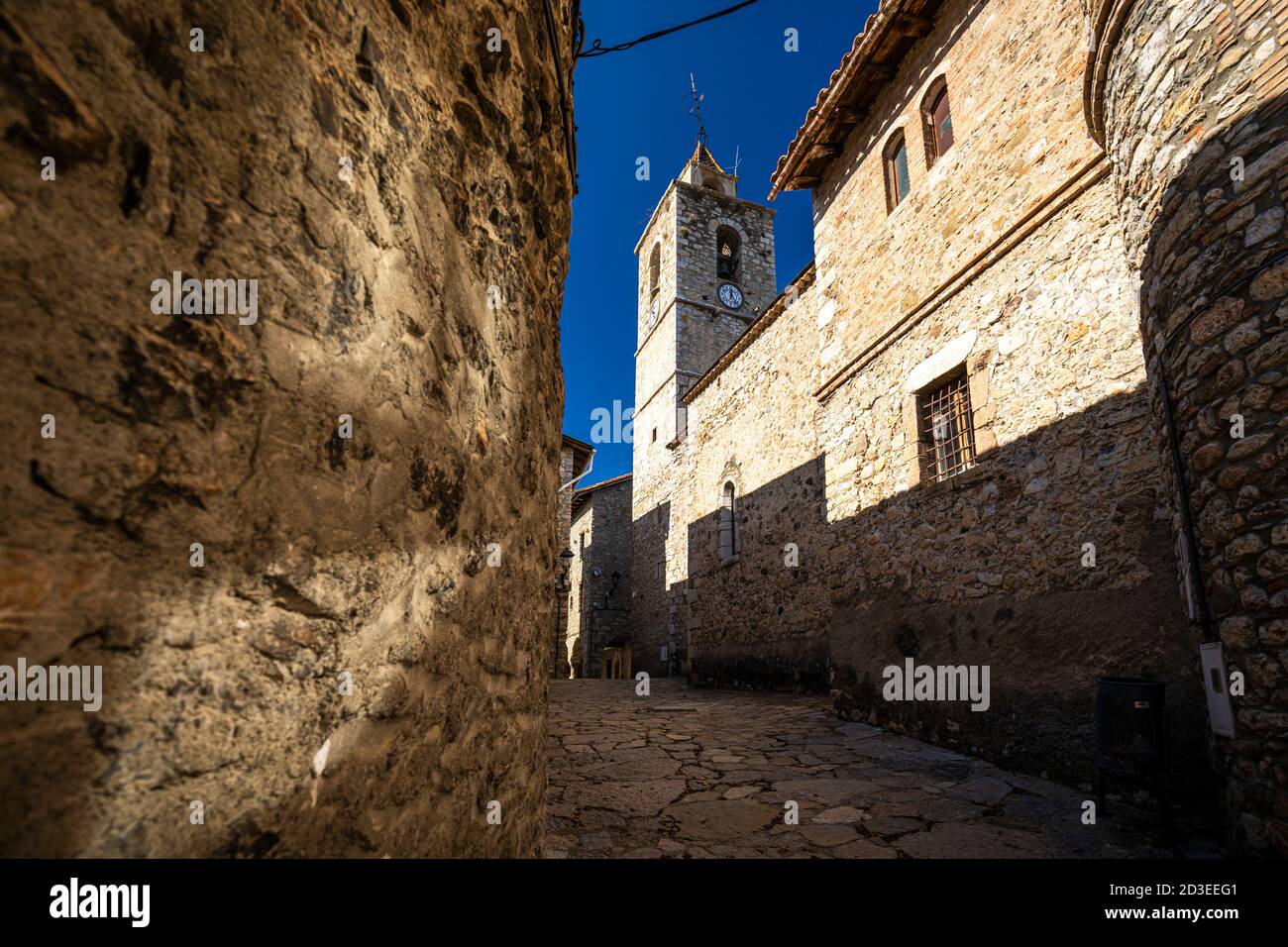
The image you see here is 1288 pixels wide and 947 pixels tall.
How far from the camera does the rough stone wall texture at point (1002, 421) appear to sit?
3.82 m

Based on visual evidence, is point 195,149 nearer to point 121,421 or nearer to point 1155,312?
point 121,421

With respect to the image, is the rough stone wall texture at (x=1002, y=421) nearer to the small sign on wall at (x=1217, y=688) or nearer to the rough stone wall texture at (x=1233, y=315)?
the small sign on wall at (x=1217, y=688)

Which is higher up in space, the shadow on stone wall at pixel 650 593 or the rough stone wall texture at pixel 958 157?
the rough stone wall texture at pixel 958 157

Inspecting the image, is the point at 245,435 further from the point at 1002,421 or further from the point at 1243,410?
the point at 1002,421

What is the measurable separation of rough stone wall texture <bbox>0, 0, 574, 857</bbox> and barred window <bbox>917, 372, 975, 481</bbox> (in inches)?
192

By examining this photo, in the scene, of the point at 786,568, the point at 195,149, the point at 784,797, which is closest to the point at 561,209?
the point at 195,149

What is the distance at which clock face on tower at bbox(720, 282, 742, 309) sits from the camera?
18.8 m

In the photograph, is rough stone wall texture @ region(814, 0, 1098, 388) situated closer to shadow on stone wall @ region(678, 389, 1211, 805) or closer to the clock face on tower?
shadow on stone wall @ region(678, 389, 1211, 805)

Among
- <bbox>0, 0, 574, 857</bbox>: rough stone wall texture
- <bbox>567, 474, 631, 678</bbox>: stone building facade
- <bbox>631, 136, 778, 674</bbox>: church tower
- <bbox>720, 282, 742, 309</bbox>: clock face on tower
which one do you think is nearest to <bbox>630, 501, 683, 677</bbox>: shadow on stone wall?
<bbox>631, 136, 778, 674</bbox>: church tower

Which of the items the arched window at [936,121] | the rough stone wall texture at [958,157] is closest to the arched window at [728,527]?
the rough stone wall texture at [958,157]

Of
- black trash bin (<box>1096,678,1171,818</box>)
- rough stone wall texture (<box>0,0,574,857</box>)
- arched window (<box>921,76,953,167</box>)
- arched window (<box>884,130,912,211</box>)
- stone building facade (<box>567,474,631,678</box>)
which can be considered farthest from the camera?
stone building facade (<box>567,474,631,678</box>)

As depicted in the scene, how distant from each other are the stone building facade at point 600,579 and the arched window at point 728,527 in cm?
841

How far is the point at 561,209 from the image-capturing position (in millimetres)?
2795
